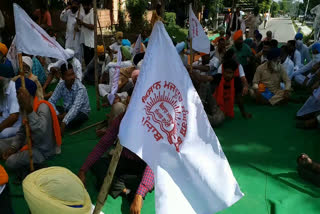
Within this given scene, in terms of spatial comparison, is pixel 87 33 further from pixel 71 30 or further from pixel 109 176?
pixel 109 176

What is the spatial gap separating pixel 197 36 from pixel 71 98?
6.98ft

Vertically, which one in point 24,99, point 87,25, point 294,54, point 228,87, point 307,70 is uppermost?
point 87,25

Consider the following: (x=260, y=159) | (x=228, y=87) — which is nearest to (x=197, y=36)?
(x=228, y=87)

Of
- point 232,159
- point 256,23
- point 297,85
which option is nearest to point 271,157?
point 232,159

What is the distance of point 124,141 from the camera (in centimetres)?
172

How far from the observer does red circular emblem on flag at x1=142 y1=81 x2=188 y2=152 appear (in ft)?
5.85

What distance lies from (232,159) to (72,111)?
7.43 feet

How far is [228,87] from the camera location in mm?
4934

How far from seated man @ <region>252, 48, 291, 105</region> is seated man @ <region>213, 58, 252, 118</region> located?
72cm

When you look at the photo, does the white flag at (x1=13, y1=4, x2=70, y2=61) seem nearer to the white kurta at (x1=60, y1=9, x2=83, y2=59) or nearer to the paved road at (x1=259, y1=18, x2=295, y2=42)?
the white kurta at (x1=60, y1=9, x2=83, y2=59)

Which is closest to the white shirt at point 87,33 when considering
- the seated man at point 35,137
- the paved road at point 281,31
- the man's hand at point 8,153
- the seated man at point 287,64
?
the seated man at point 35,137

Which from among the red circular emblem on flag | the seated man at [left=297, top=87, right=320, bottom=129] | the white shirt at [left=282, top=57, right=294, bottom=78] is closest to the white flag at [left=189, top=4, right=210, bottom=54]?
the seated man at [left=297, top=87, right=320, bottom=129]

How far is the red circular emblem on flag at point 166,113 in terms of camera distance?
1784 mm

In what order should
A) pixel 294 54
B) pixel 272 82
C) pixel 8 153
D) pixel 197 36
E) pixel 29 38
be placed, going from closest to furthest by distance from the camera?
pixel 29 38
pixel 8 153
pixel 197 36
pixel 272 82
pixel 294 54
